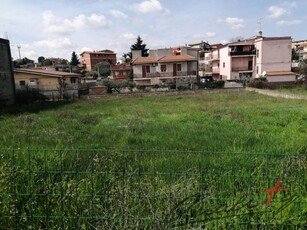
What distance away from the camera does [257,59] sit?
Answer: 129 ft

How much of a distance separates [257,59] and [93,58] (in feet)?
167

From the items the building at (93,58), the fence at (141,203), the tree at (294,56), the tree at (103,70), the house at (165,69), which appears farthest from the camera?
the building at (93,58)

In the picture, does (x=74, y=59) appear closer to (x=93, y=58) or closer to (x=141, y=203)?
(x=93, y=58)

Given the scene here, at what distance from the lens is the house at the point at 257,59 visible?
3738 centimetres

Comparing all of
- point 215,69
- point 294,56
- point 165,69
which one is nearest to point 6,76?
point 165,69

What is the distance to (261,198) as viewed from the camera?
303 centimetres

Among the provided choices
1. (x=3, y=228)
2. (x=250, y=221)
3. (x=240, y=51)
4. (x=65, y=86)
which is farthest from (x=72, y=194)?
(x=240, y=51)

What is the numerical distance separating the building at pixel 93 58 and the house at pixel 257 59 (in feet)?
139

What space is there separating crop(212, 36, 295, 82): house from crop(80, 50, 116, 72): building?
4222 cm

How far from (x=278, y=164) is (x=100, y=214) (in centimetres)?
276

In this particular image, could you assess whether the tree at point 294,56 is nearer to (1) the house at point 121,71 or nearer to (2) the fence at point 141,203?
(1) the house at point 121,71

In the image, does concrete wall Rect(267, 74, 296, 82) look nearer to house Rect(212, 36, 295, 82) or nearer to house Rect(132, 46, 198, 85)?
house Rect(212, 36, 295, 82)

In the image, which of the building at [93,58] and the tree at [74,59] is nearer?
the tree at [74,59]

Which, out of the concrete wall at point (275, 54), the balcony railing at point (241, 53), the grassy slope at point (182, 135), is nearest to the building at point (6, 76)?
the grassy slope at point (182, 135)
